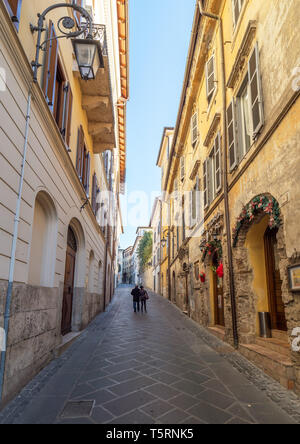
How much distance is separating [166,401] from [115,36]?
585 inches

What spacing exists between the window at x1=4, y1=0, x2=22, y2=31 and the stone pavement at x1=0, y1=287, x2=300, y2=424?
178 inches

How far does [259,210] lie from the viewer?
5781mm

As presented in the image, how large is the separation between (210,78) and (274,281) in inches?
267

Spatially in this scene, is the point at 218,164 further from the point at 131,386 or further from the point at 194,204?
the point at 131,386

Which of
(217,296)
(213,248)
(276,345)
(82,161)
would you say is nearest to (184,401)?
(276,345)

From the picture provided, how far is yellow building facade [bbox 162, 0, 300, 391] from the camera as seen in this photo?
4.48 metres

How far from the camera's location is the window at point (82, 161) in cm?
859

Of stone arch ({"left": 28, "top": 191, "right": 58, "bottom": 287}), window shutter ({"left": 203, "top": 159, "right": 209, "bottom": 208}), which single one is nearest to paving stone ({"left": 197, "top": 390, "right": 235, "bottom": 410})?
stone arch ({"left": 28, "top": 191, "right": 58, "bottom": 287})

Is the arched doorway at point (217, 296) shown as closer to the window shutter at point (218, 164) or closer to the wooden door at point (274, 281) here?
the window shutter at point (218, 164)

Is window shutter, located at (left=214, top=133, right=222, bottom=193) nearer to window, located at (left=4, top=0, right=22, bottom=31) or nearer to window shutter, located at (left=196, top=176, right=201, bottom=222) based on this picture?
window shutter, located at (left=196, top=176, right=201, bottom=222)

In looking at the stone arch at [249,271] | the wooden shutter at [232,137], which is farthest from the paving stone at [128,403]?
the wooden shutter at [232,137]

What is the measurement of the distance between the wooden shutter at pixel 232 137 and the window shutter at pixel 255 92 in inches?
42.2
